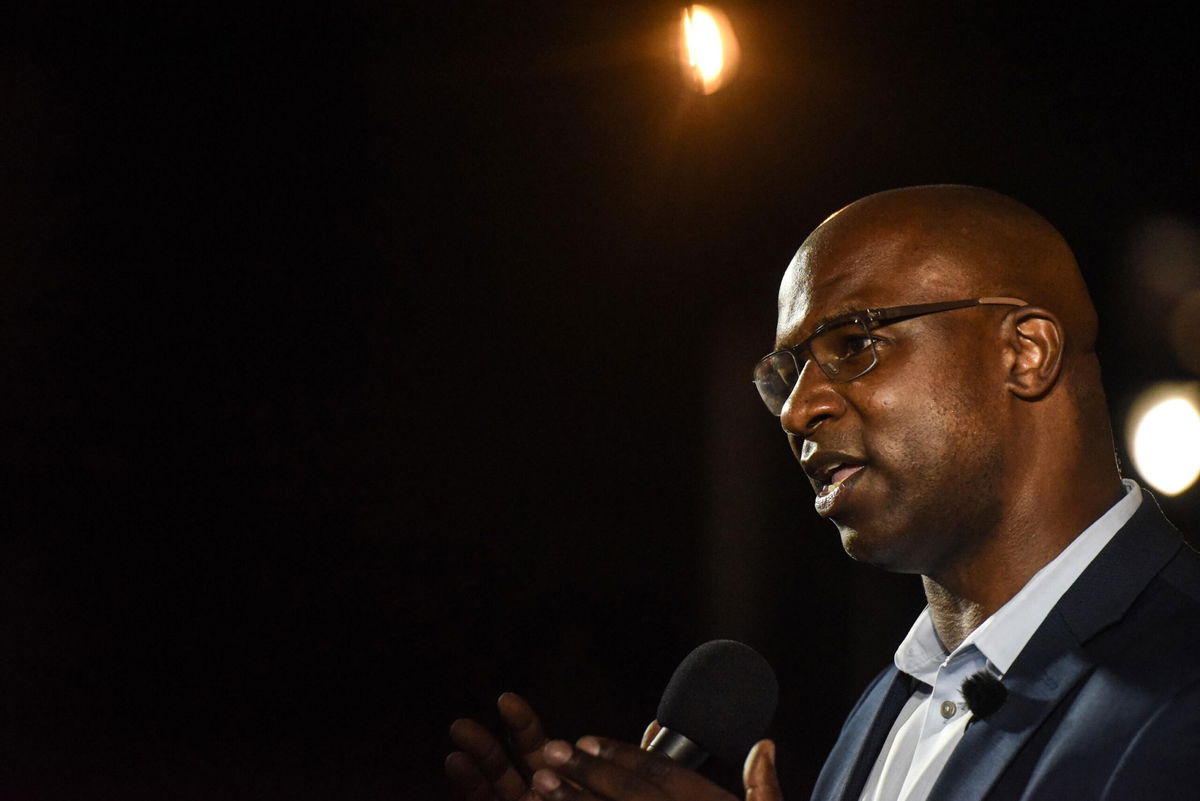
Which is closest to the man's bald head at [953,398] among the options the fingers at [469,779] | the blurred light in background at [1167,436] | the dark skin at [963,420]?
the dark skin at [963,420]

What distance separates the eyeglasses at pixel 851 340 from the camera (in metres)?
1.67

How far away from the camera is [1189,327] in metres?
4.77

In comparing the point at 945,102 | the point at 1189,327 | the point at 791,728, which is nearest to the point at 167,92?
Answer: the point at 945,102

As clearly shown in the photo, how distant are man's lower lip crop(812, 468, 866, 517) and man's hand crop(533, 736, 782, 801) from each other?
54cm

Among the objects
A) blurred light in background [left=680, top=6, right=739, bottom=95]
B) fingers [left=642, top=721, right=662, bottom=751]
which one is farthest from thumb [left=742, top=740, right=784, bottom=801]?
blurred light in background [left=680, top=6, right=739, bottom=95]

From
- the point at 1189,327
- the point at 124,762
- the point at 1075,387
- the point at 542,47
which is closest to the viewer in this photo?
the point at 1075,387

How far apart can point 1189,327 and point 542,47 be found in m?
3.13

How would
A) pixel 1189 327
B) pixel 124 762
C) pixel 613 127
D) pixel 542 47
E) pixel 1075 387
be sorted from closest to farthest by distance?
pixel 1075 387
pixel 124 762
pixel 542 47
pixel 613 127
pixel 1189 327

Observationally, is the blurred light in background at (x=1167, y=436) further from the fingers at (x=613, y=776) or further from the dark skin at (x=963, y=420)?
the fingers at (x=613, y=776)

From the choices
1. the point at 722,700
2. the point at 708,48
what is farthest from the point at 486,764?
the point at 708,48

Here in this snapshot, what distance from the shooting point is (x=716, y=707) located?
1677mm

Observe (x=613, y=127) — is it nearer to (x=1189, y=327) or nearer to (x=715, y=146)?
(x=715, y=146)

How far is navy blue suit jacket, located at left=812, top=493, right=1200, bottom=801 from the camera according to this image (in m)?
1.28

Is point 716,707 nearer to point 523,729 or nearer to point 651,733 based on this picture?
point 651,733
